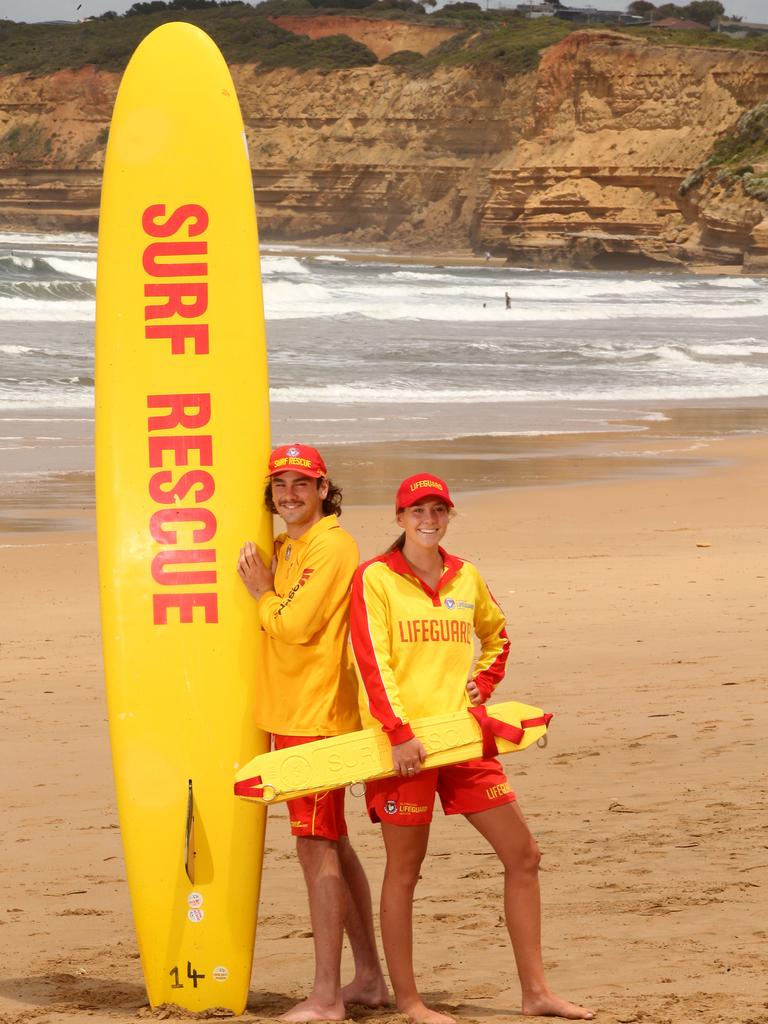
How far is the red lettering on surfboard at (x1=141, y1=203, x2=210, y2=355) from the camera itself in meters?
3.50

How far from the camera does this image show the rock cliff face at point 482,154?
58375 mm

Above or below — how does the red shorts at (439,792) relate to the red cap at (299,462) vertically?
below

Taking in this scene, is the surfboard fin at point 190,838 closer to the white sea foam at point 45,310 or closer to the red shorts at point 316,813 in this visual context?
the red shorts at point 316,813

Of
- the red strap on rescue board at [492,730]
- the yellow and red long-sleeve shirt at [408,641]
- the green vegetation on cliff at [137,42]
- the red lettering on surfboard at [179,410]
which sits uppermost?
the green vegetation on cliff at [137,42]

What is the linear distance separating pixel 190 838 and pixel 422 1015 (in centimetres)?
69

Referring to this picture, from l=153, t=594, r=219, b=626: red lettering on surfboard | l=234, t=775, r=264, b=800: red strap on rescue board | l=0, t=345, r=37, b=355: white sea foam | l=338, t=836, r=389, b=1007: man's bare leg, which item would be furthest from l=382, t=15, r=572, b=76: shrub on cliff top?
l=234, t=775, r=264, b=800: red strap on rescue board

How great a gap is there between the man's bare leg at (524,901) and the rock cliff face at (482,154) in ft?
160

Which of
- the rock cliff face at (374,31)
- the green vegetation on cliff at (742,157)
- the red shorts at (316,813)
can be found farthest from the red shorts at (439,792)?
the rock cliff face at (374,31)

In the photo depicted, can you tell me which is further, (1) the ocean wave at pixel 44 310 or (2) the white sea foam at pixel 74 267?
(2) the white sea foam at pixel 74 267

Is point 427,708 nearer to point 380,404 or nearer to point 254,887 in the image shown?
point 254,887

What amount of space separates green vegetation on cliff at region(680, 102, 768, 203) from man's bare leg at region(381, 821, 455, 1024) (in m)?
51.5

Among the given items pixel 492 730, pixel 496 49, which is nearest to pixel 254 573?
pixel 492 730

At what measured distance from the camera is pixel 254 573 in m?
3.28

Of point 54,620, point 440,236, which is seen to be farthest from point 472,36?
point 54,620
